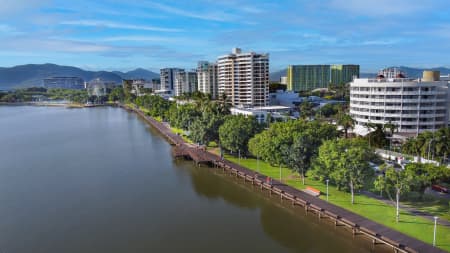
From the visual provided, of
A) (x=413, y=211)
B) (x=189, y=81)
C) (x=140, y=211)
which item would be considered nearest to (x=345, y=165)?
(x=413, y=211)

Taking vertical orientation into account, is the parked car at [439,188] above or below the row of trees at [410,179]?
below

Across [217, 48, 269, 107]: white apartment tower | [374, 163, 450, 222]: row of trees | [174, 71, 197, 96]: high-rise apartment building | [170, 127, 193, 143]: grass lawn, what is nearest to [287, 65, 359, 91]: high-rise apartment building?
[174, 71, 197, 96]: high-rise apartment building

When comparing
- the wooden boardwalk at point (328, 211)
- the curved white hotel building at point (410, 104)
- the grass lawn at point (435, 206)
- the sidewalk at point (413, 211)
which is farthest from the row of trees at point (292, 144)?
the curved white hotel building at point (410, 104)

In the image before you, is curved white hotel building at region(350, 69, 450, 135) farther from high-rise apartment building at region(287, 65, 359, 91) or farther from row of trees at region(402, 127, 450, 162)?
high-rise apartment building at region(287, 65, 359, 91)

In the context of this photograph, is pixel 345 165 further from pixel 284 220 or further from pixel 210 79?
pixel 210 79

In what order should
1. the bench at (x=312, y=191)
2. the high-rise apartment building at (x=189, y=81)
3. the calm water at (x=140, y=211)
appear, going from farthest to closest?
the high-rise apartment building at (x=189, y=81) < the bench at (x=312, y=191) < the calm water at (x=140, y=211)

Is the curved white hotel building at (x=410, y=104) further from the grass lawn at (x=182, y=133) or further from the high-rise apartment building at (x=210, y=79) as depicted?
the high-rise apartment building at (x=210, y=79)
